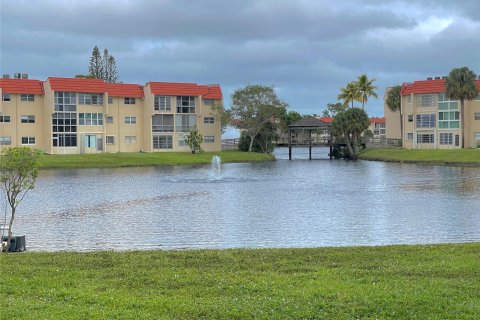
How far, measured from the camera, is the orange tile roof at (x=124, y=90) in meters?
95.8

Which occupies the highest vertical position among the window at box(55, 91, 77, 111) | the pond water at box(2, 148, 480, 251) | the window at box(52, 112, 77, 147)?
the window at box(55, 91, 77, 111)

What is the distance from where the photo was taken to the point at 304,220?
86.1 feet

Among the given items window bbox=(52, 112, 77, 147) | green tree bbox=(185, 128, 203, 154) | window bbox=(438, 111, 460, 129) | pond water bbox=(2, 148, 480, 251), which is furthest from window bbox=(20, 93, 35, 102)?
window bbox=(438, 111, 460, 129)

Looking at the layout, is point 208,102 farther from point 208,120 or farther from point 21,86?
point 21,86

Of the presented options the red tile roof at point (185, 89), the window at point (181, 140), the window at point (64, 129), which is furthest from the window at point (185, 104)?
the window at point (64, 129)

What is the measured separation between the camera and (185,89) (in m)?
101

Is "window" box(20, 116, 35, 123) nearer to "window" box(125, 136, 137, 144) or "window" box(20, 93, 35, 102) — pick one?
"window" box(20, 93, 35, 102)

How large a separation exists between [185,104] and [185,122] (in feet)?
9.28

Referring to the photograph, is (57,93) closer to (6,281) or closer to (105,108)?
(105,108)

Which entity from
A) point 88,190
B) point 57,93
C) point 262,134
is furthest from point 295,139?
point 88,190

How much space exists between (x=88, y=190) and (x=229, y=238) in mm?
23229

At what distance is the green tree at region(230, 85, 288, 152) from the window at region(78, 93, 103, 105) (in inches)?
791

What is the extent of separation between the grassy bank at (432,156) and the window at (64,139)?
4368cm

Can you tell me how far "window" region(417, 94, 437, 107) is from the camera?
334 feet
